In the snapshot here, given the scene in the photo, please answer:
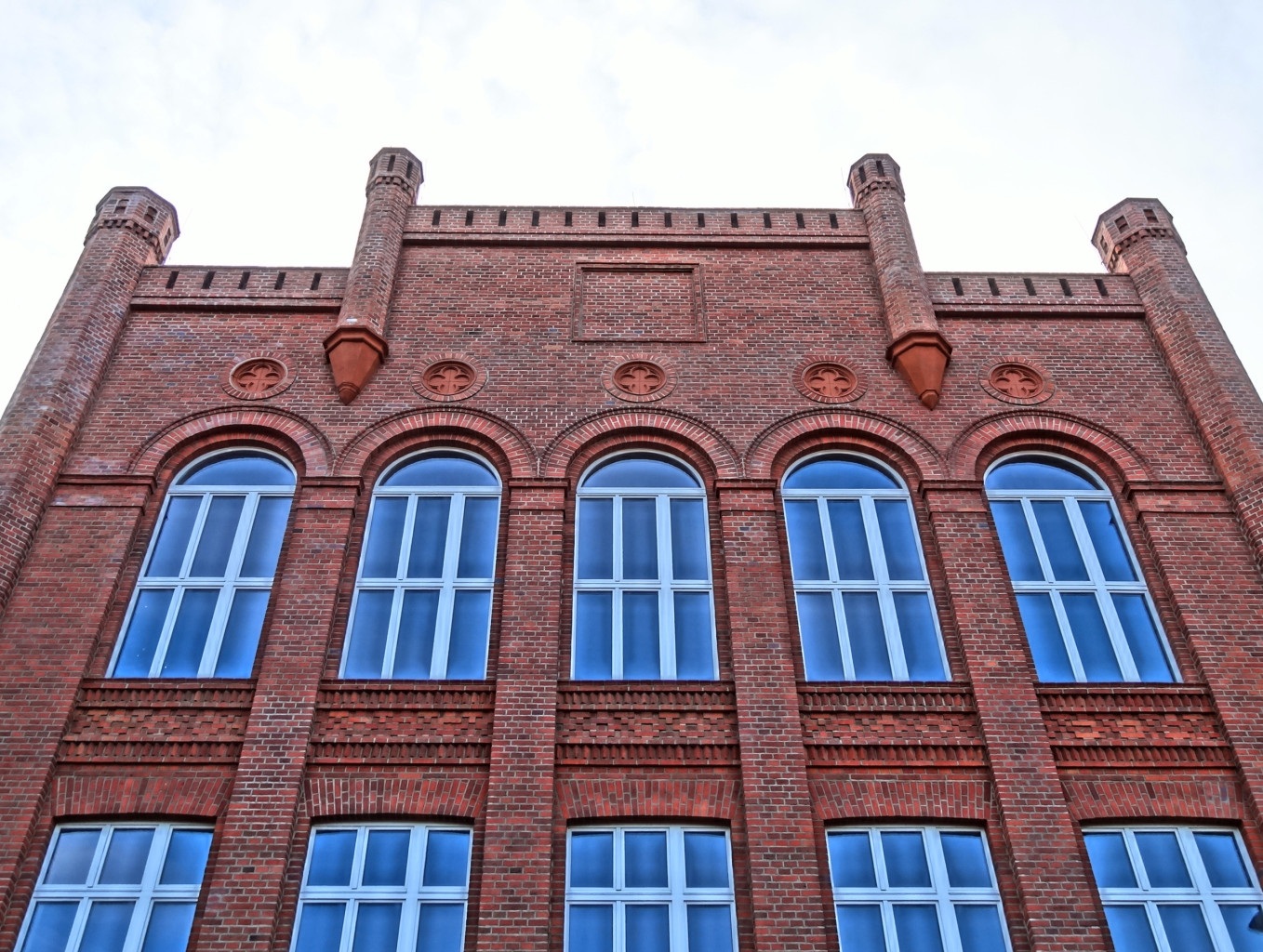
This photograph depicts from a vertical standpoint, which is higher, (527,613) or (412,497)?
(412,497)

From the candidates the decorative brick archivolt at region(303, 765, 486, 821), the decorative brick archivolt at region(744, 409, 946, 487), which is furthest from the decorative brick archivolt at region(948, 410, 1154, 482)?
the decorative brick archivolt at region(303, 765, 486, 821)

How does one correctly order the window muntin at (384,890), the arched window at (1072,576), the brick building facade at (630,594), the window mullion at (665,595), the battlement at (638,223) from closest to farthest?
1. the window muntin at (384,890)
2. the brick building facade at (630,594)
3. the window mullion at (665,595)
4. the arched window at (1072,576)
5. the battlement at (638,223)

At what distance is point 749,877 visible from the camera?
1029cm

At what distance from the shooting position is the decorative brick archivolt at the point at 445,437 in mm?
13531

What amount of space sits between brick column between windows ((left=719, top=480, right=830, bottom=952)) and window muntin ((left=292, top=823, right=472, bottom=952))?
2708 millimetres

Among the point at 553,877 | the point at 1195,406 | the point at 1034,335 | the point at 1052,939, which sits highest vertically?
the point at 1034,335

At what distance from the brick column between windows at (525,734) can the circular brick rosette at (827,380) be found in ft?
11.2

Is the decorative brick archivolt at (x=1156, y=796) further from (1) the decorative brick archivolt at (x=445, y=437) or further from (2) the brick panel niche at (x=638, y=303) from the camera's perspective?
(2) the brick panel niche at (x=638, y=303)

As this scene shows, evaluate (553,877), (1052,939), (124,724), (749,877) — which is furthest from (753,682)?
(124,724)

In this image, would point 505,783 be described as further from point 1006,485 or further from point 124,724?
point 1006,485

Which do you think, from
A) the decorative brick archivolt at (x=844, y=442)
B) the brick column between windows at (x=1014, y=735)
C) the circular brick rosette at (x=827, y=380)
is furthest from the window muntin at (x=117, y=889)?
the circular brick rosette at (x=827, y=380)

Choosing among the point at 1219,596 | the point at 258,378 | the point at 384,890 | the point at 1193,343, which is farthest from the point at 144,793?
the point at 1193,343

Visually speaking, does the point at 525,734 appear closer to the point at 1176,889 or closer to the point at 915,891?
the point at 915,891

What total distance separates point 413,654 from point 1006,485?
A: 726 centimetres
